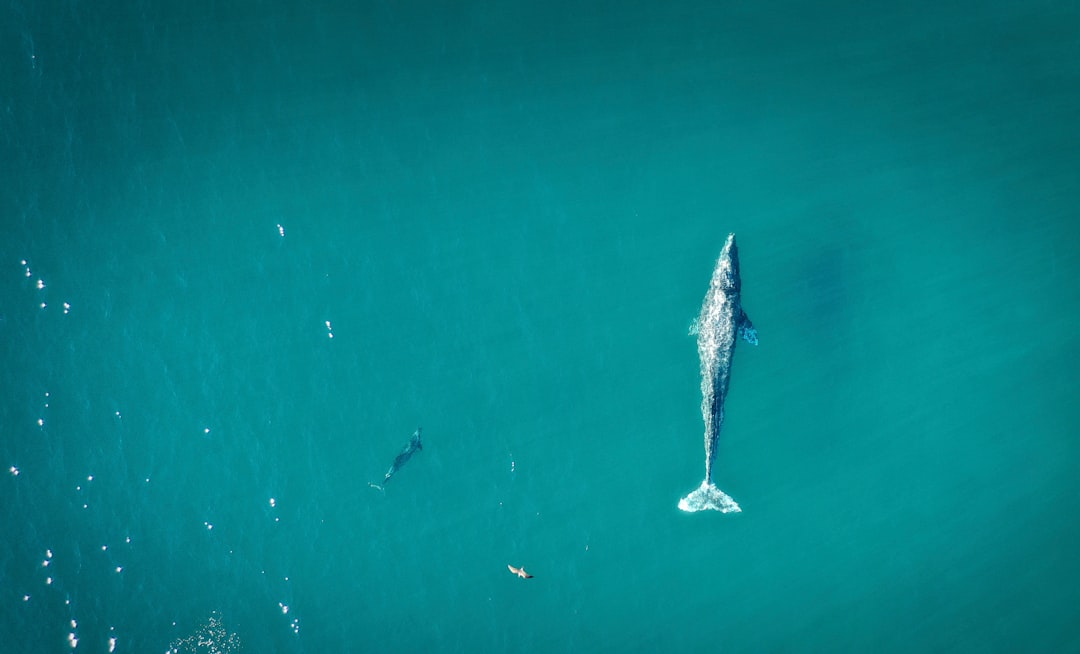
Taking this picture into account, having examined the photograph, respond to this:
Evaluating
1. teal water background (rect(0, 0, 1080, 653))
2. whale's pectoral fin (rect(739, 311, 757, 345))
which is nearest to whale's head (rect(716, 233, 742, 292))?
whale's pectoral fin (rect(739, 311, 757, 345))

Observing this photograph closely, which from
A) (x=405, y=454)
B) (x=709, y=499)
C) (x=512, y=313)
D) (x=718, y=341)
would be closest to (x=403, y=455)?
→ (x=405, y=454)

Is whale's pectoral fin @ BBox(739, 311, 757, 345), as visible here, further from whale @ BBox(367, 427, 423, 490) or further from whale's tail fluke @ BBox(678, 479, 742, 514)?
whale @ BBox(367, 427, 423, 490)

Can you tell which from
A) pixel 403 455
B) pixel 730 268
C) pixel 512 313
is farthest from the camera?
pixel 512 313

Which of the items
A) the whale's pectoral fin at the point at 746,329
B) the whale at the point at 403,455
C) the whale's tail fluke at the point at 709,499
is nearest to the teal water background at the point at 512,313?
the whale at the point at 403,455

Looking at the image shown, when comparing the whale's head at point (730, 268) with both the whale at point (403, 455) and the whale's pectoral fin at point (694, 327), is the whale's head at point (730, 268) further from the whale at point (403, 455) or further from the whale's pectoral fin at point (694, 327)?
the whale at point (403, 455)

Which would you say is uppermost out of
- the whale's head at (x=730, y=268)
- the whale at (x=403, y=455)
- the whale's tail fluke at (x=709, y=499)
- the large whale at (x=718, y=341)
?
the whale's head at (x=730, y=268)

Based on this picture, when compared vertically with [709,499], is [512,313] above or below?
above

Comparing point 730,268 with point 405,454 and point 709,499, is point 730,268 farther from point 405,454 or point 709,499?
point 405,454
